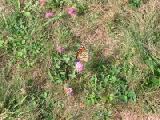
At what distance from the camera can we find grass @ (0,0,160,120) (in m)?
3.42

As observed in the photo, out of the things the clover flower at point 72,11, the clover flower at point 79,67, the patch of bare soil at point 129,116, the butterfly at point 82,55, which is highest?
the clover flower at point 72,11

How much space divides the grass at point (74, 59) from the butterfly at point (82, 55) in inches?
1.8

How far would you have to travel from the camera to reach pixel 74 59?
3693 millimetres

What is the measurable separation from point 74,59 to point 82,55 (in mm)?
91

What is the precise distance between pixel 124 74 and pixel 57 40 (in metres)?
0.75

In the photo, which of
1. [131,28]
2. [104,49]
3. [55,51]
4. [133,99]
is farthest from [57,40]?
[133,99]

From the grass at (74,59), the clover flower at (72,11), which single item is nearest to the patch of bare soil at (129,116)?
the grass at (74,59)

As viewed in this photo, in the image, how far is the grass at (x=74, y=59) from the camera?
11.2 feet

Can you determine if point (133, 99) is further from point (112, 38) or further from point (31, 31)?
point (31, 31)

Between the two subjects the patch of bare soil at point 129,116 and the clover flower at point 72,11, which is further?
the clover flower at point 72,11

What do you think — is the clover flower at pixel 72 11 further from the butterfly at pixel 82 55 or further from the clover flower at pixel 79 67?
the clover flower at pixel 79 67

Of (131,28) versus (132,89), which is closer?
(132,89)

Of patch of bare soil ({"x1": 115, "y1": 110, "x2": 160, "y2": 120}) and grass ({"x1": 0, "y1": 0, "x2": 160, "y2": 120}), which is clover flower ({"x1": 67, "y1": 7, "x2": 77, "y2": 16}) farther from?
patch of bare soil ({"x1": 115, "y1": 110, "x2": 160, "y2": 120})

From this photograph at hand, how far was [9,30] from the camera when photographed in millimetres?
3865
